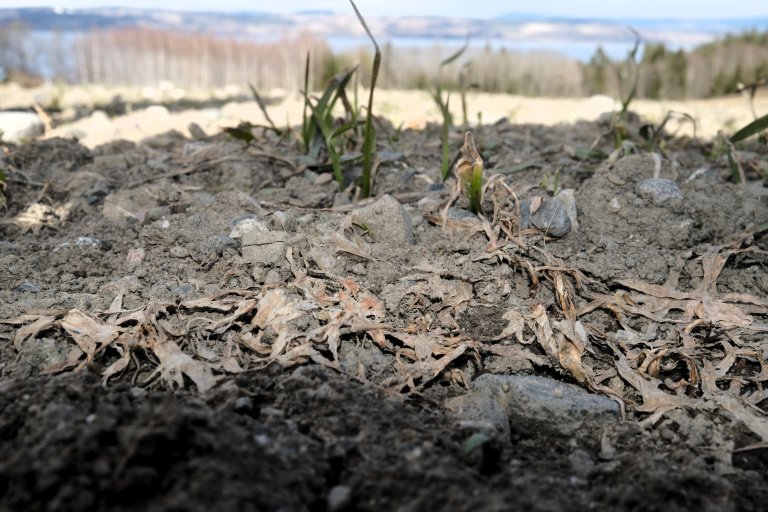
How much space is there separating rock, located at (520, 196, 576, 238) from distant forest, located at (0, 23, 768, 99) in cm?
825

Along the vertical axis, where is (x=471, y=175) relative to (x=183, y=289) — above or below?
above

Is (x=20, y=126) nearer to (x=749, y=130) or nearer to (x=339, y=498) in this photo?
(x=749, y=130)

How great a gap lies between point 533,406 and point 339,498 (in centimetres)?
64

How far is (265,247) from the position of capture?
2203 mm

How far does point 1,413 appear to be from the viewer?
144cm

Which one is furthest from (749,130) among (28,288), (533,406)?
(28,288)

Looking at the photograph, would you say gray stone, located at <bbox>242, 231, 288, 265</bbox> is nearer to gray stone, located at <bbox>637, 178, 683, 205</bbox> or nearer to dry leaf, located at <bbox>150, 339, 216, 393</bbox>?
dry leaf, located at <bbox>150, 339, 216, 393</bbox>

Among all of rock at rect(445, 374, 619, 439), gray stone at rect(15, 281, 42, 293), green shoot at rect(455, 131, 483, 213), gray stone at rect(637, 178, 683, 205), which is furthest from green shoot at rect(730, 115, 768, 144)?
gray stone at rect(15, 281, 42, 293)

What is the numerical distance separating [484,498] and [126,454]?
0.60 m

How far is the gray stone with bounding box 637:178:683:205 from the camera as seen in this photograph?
2.54m

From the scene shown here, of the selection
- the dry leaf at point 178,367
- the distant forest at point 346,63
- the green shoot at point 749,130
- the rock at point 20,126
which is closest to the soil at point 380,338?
the dry leaf at point 178,367

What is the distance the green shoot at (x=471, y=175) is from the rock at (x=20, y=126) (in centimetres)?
353

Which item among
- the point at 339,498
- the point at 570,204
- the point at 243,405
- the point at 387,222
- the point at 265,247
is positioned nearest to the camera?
the point at 339,498

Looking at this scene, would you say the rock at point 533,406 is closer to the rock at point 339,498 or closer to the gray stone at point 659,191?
the rock at point 339,498
